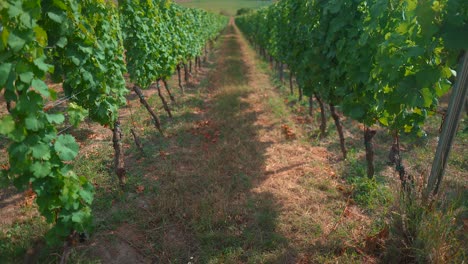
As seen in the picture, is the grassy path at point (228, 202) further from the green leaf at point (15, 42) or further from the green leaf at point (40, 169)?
the green leaf at point (15, 42)

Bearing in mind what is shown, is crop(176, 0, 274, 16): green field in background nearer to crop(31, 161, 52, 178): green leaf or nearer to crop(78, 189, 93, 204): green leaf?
crop(78, 189, 93, 204): green leaf

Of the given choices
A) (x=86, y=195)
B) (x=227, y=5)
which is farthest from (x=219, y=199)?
(x=227, y=5)

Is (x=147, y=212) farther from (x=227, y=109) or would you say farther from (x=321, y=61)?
(x=227, y=109)

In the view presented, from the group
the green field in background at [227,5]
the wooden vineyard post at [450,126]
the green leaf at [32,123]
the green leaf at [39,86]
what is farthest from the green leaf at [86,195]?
the green field in background at [227,5]

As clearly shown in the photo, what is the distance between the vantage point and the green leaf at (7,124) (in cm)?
252

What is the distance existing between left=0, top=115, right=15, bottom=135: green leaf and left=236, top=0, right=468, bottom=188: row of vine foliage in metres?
3.62

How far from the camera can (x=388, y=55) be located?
357 cm

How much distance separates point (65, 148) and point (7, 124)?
58cm

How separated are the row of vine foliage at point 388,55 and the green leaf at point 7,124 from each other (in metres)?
3.62

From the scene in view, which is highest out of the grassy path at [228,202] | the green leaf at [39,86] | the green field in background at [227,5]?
the green field in background at [227,5]

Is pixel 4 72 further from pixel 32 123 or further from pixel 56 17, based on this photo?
pixel 56 17

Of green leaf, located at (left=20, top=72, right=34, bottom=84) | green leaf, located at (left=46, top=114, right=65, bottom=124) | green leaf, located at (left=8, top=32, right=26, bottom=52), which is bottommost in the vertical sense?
green leaf, located at (left=46, top=114, right=65, bottom=124)

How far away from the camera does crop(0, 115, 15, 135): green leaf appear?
2522mm

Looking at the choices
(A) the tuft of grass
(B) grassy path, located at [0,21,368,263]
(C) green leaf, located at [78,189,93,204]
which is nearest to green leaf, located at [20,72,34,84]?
(C) green leaf, located at [78,189,93,204]
